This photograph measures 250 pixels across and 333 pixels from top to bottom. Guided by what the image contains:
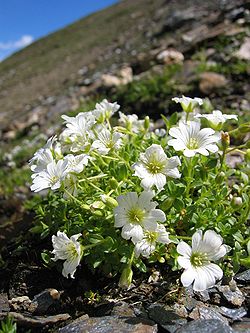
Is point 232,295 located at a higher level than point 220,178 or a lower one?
lower

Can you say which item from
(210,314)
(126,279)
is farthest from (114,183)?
(210,314)

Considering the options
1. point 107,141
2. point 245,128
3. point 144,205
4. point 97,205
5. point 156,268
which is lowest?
point 156,268

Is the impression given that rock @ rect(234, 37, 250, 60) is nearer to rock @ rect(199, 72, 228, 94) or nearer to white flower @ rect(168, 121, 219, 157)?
rock @ rect(199, 72, 228, 94)

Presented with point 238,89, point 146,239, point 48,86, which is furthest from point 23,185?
point 48,86

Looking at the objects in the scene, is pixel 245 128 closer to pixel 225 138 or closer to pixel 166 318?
pixel 225 138

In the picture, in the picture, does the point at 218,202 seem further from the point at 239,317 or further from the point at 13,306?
the point at 13,306

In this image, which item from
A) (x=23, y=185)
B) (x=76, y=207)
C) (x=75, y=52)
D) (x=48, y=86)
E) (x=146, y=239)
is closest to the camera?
(x=146, y=239)

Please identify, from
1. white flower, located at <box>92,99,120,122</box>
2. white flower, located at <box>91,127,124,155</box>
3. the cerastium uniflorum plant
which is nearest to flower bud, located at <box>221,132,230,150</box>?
the cerastium uniflorum plant
